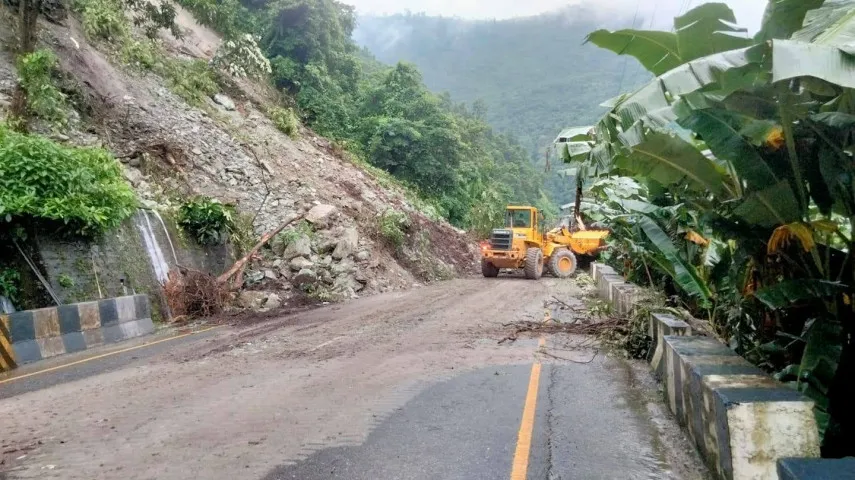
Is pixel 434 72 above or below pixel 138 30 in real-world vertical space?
above

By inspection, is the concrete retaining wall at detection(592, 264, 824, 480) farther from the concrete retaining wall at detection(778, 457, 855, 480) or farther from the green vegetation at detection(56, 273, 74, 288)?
the green vegetation at detection(56, 273, 74, 288)

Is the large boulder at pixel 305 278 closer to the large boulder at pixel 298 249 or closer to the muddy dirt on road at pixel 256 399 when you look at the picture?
the large boulder at pixel 298 249

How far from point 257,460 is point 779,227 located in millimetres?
4415

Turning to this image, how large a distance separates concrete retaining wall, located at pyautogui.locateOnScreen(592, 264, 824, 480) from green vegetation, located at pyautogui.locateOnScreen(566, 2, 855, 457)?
0.61 meters

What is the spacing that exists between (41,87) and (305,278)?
26.4 ft

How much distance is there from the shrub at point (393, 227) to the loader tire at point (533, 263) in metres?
4.43

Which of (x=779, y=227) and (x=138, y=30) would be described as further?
(x=138, y=30)

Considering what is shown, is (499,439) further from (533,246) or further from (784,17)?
(533,246)

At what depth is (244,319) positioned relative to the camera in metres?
11.6

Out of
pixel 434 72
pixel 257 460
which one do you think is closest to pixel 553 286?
pixel 257 460

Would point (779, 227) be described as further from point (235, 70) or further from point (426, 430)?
point (235, 70)

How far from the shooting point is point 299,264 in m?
15.1

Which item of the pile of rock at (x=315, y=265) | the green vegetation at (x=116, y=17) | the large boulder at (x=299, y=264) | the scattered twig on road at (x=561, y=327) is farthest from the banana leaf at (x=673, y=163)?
the green vegetation at (x=116, y=17)

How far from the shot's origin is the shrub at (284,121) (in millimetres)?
24016
